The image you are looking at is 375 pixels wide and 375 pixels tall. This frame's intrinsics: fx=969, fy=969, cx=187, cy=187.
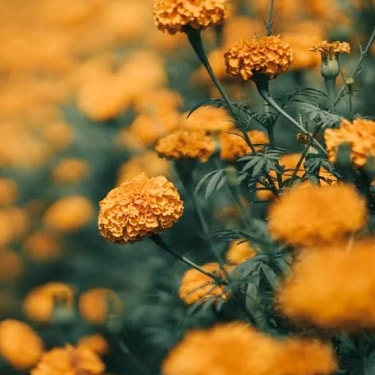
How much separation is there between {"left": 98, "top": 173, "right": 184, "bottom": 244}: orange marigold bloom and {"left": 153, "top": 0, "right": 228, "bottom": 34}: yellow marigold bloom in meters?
0.33

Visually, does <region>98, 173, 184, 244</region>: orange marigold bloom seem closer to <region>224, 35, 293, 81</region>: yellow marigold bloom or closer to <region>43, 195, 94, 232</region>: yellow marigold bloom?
<region>224, 35, 293, 81</region>: yellow marigold bloom

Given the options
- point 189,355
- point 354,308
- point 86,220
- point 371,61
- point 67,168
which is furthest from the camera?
point 67,168

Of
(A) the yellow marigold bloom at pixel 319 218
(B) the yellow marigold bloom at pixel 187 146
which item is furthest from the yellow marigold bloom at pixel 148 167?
(A) the yellow marigold bloom at pixel 319 218

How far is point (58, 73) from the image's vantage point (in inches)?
213

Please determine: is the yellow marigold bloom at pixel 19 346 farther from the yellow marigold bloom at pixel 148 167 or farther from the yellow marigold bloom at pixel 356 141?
the yellow marigold bloom at pixel 356 141

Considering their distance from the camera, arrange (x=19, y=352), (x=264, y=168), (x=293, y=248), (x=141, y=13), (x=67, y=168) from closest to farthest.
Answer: (x=293, y=248)
(x=264, y=168)
(x=19, y=352)
(x=67, y=168)
(x=141, y=13)

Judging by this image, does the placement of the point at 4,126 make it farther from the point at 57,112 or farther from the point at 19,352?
the point at 19,352

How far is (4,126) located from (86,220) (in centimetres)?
135

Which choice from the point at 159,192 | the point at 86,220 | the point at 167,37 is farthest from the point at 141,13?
the point at 159,192

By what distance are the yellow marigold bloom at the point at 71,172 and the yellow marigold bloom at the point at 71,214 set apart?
0.15 m

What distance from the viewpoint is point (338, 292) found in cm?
125

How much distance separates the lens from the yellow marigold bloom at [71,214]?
13.6 feet

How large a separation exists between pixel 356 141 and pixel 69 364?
2.96 ft

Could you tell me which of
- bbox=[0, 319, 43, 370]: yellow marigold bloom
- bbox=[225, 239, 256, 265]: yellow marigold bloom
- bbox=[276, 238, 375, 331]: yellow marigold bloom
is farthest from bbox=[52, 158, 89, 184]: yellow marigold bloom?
bbox=[276, 238, 375, 331]: yellow marigold bloom
